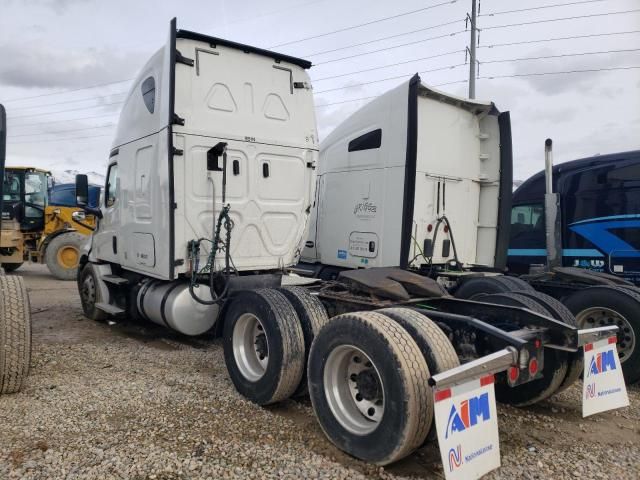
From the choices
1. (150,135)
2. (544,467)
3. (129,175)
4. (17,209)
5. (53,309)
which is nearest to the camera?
(544,467)

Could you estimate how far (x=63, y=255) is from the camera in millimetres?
13328

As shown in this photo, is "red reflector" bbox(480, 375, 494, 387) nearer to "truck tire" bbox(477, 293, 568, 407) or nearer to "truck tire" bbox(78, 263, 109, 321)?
"truck tire" bbox(477, 293, 568, 407)

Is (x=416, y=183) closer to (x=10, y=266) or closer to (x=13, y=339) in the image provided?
(x=13, y=339)

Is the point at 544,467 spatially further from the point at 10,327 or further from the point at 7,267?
the point at 7,267

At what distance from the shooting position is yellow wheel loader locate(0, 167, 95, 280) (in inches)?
518

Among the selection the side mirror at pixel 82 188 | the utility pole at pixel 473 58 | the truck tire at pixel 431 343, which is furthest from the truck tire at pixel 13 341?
the utility pole at pixel 473 58

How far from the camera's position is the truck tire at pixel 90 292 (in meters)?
7.36

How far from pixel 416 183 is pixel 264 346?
125 inches

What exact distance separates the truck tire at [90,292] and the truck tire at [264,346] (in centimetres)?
353

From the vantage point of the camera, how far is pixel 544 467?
322 cm

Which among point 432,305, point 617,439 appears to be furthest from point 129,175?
point 617,439

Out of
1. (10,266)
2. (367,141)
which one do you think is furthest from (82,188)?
(10,266)

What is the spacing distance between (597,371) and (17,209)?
549 inches

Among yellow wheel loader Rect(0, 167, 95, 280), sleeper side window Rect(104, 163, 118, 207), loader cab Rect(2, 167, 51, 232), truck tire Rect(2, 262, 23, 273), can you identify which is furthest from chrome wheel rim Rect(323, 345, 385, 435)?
truck tire Rect(2, 262, 23, 273)
